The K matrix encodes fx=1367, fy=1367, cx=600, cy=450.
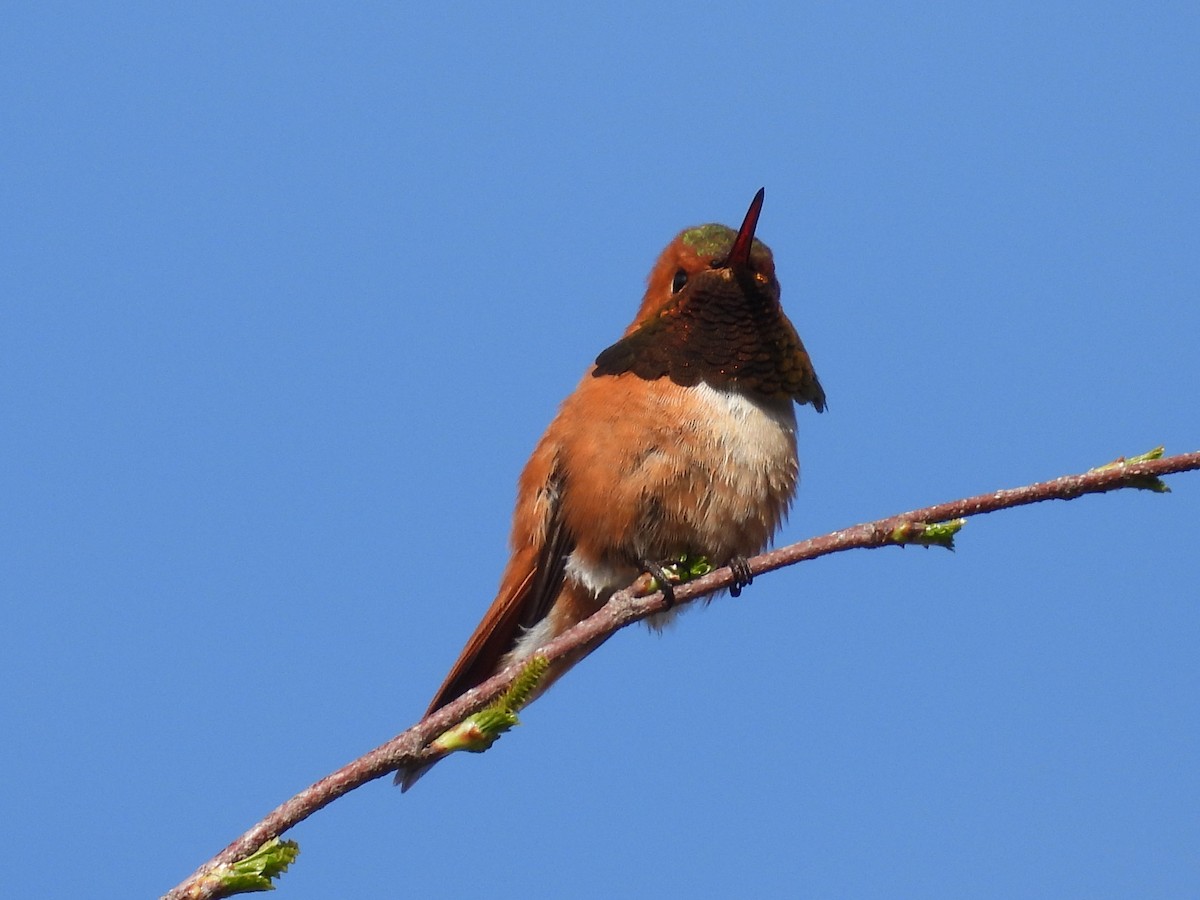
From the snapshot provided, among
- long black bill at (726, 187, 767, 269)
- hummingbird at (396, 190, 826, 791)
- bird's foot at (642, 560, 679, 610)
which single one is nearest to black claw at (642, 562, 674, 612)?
bird's foot at (642, 560, 679, 610)

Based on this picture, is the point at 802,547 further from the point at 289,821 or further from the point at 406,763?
the point at 289,821

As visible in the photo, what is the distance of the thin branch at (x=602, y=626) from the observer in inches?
86.1

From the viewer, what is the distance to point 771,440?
4977 mm

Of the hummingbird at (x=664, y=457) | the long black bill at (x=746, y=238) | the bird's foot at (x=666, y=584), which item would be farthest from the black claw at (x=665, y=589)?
the long black bill at (x=746, y=238)

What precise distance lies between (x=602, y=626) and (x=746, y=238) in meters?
2.50

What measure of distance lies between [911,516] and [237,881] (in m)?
1.59

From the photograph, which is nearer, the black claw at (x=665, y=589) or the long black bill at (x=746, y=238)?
the black claw at (x=665, y=589)

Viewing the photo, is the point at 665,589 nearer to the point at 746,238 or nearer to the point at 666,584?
the point at 666,584

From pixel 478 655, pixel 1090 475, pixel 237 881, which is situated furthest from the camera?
pixel 478 655

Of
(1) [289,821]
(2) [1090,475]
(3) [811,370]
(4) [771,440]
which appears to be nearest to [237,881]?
(1) [289,821]

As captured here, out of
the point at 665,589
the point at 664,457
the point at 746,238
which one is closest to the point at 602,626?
the point at 665,589

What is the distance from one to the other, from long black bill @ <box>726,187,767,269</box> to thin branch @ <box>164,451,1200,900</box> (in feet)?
6.55

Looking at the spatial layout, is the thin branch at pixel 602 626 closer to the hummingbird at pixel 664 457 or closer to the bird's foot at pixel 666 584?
the bird's foot at pixel 666 584

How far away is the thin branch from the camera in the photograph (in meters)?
2.19
